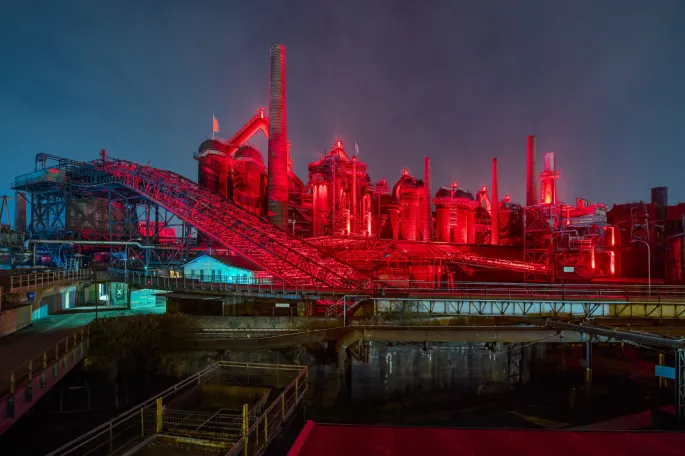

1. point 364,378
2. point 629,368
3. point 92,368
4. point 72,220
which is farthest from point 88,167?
point 629,368

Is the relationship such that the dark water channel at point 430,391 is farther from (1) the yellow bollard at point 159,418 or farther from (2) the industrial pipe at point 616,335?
(1) the yellow bollard at point 159,418

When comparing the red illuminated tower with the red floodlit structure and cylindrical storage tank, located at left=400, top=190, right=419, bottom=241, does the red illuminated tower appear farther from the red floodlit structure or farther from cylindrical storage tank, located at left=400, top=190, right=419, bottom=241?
cylindrical storage tank, located at left=400, top=190, right=419, bottom=241

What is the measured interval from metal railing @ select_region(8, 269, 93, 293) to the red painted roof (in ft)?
80.1

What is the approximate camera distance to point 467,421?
21.2 metres

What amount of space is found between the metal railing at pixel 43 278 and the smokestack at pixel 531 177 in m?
66.4

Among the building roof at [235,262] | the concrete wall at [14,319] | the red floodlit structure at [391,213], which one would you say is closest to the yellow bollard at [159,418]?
the concrete wall at [14,319]

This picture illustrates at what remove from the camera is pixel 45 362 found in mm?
15703

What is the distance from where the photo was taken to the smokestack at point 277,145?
44.5 m

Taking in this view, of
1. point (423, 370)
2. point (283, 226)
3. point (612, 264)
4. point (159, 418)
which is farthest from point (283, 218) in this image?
point (612, 264)

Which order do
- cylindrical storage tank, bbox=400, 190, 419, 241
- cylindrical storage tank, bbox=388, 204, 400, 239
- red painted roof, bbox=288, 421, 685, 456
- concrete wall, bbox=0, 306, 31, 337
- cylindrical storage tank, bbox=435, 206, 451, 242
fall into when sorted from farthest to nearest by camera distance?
cylindrical storage tank, bbox=435, 206, 451, 242
cylindrical storage tank, bbox=388, 204, 400, 239
cylindrical storage tank, bbox=400, 190, 419, 241
concrete wall, bbox=0, 306, 31, 337
red painted roof, bbox=288, 421, 685, 456

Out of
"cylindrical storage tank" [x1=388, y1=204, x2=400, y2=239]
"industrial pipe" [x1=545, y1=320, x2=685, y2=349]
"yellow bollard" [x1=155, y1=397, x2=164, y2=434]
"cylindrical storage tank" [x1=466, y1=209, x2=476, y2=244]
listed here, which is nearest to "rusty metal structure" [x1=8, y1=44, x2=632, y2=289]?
"cylindrical storage tank" [x1=388, y1=204, x2=400, y2=239]

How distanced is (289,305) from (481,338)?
15.0 metres

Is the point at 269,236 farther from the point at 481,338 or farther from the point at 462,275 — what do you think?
the point at 462,275

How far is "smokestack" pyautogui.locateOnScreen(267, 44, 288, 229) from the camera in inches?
1753
